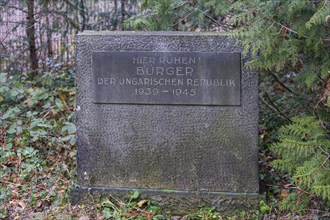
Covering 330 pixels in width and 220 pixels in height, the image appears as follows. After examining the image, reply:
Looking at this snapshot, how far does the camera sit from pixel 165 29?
550 centimetres

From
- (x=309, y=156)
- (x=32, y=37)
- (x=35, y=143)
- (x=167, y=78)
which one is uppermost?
(x=32, y=37)

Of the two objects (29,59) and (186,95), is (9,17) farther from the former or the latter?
(186,95)

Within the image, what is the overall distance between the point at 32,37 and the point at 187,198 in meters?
4.61

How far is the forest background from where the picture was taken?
402cm

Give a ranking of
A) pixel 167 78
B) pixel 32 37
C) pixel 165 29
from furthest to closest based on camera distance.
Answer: pixel 32 37 < pixel 165 29 < pixel 167 78

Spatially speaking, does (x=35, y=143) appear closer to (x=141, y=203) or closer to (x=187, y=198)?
(x=141, y=203)

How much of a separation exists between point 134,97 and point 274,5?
1.36 meters

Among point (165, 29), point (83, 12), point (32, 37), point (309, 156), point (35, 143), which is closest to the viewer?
point (309, 156)

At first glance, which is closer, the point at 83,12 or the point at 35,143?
the point at 35,143

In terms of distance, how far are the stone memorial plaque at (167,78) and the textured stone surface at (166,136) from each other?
51 millimetres

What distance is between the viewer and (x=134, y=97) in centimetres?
462

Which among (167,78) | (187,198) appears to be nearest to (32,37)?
(167,78)

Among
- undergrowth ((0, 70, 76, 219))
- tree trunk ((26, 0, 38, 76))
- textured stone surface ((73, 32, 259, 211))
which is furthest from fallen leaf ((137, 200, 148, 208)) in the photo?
tree trunk ((26, 0, 38, 76))

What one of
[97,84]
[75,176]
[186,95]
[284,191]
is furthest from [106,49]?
[284,191]
